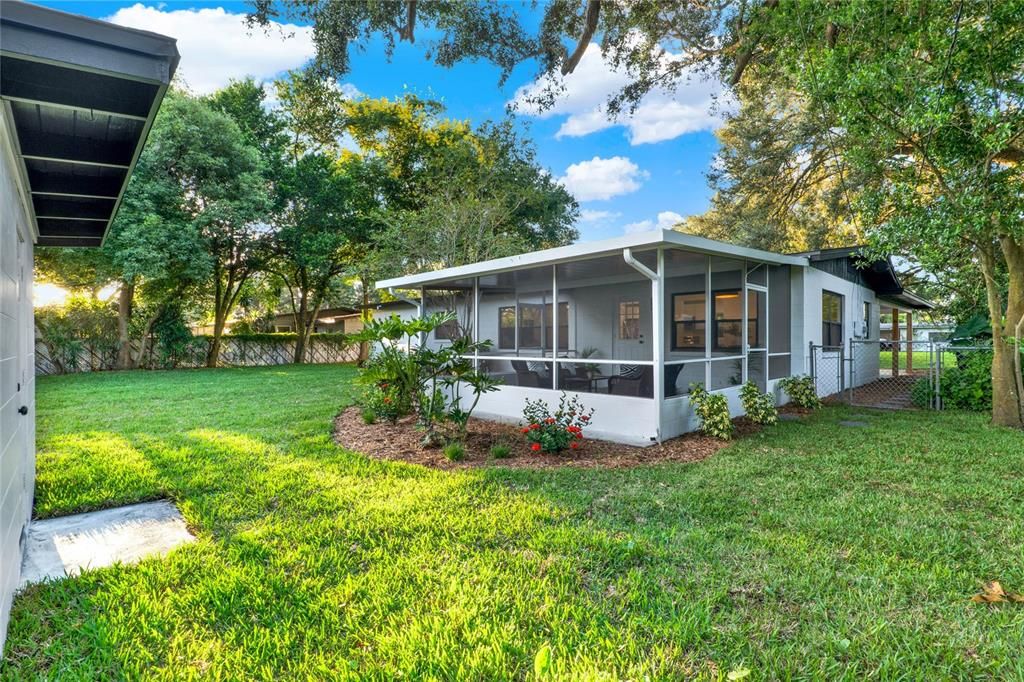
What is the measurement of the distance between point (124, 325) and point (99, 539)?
1681 centimetres

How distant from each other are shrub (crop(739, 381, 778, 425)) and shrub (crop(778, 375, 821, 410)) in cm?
176

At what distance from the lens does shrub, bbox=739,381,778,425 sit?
23.2ft

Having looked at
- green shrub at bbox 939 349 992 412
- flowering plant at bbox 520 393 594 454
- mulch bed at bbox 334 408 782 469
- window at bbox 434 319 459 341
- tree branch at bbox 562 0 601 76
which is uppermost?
tree branch at bbox 562 0 601 76

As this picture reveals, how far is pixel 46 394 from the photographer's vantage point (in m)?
10.8

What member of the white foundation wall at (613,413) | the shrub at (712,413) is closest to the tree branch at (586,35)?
the white foundation wall at (613,413)

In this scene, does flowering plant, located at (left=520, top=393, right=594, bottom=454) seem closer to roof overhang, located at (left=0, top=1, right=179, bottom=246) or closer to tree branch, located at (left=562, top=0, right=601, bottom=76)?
roof overhang, located at (left=0, top=1, right=179, bottom=246)

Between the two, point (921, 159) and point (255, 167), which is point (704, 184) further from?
point (255, 167)

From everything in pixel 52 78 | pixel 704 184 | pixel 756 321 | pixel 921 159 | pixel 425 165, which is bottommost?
pixel 756 321

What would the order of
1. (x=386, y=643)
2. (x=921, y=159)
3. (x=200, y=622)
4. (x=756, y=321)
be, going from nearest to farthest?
1. (x=386, y=643)
2. (x=200, y=622)
3. (x=921, y=159)
4. (x=756, y=321)

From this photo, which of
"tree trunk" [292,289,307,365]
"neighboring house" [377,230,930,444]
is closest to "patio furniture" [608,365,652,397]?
"neighboring house" [377,230,930,444]

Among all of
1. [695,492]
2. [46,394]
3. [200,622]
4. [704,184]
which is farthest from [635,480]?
[46,394]

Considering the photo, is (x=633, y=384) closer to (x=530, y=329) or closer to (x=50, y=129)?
(x=530, y=329)

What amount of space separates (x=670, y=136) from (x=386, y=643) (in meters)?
17.6

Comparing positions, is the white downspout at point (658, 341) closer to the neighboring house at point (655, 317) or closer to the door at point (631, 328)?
the neighboring house at point (655, 317)
